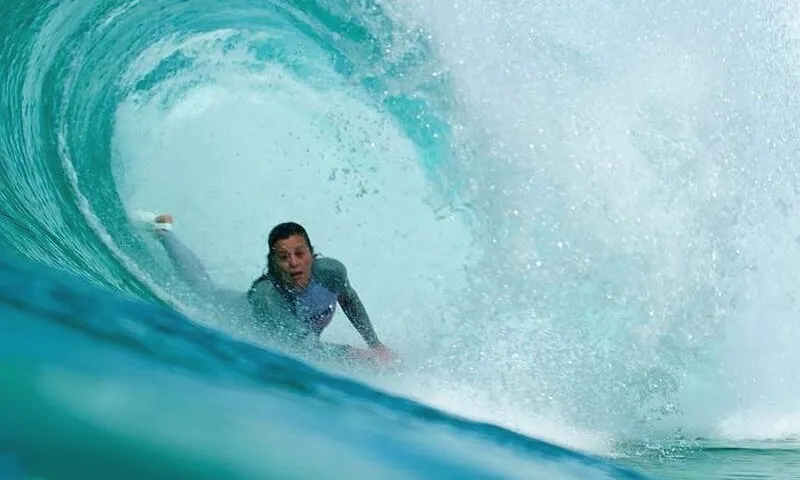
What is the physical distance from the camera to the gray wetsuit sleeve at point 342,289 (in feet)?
11.1

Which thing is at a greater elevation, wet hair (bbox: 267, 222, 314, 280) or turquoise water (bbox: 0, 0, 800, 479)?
turquoise water (bbox: 0, 0, 800, 479)

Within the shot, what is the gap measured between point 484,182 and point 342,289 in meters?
1.02

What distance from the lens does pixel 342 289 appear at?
346 cm

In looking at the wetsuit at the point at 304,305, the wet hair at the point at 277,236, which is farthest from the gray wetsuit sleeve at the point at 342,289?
the wet hair at the point at 277,236

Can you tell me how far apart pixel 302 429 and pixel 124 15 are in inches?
197

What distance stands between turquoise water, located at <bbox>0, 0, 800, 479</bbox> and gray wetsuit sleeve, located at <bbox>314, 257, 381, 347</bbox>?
0.18 meters

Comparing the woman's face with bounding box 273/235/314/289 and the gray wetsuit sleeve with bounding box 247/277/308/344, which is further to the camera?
the woman's face with bounding box 273/235/314/289

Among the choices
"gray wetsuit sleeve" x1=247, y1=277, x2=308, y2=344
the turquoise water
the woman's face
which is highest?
the turquoise water

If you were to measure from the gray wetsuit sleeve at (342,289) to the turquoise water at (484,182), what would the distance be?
0.18 metres

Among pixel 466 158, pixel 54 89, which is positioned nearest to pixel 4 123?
pixel 54 89

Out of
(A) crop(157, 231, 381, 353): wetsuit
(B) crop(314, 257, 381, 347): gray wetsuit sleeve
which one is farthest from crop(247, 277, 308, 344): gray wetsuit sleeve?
(B) crop(314, 257, 381, 347): gray wetsuit sleeve

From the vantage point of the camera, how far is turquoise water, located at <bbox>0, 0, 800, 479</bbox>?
3.33 m

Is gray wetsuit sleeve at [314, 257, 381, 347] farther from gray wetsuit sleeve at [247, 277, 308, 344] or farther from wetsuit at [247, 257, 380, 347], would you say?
gray wetsuit sleeve at [247, 277, 308, 344]

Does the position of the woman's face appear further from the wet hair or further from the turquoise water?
the turquoise water
